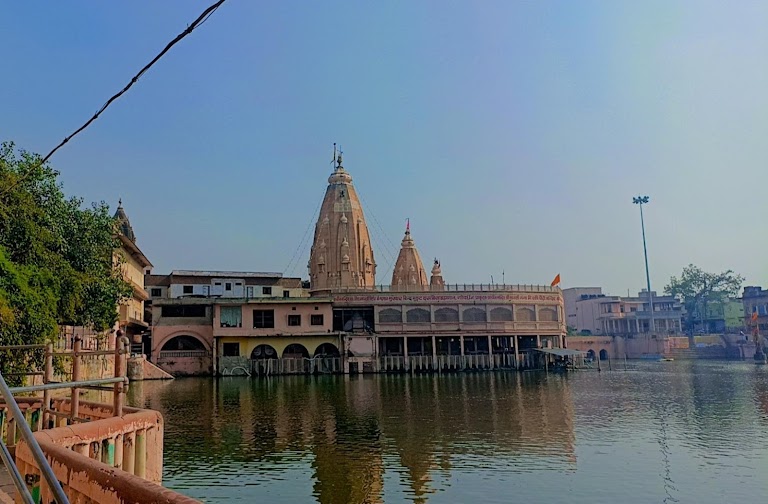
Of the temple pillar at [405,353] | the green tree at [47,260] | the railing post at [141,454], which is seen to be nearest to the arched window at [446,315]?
the temple pillar at [405,353]

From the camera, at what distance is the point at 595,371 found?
57.0 m

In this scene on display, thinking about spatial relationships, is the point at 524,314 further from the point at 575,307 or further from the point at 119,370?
the point at 119,370

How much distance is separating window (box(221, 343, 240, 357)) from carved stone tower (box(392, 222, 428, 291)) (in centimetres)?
2517

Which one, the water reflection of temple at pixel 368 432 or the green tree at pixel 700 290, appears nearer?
the water reflection of temple at pixel 368 432

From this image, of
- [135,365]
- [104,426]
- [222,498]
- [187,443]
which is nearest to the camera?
[104,426]

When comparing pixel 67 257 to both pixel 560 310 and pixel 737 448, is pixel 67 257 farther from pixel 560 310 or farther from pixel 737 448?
pixel 560 310

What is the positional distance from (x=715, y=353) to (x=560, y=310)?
4199 cm

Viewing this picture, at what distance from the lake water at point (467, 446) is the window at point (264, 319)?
1929cm


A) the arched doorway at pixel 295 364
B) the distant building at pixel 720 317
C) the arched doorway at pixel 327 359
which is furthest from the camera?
the distant building at pixel 720 317

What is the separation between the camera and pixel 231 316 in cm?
5428

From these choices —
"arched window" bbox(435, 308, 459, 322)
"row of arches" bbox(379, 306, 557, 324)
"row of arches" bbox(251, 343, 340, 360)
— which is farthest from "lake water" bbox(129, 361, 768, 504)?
"arched window" bbox(435, 308, 459, 322)

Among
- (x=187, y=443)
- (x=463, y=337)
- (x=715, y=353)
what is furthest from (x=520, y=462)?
(x=715, y=353)

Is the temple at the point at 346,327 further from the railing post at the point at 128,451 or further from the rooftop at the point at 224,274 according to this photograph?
the railing post at the point at 128,451

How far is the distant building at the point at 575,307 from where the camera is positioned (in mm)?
102625
